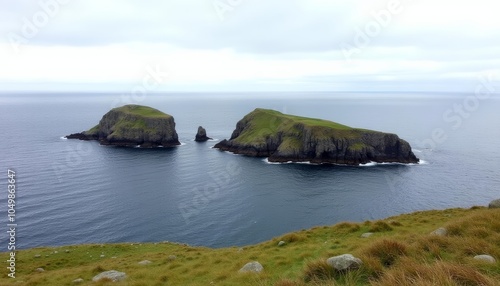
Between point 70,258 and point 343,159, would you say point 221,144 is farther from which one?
point 70,258

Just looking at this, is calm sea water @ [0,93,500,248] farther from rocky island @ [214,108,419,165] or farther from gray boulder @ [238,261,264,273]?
gray boulder @ [238,261,264,273]

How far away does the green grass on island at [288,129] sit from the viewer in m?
120

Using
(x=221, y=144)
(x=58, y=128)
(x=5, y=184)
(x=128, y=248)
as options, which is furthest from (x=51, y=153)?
(x=128, y=248)

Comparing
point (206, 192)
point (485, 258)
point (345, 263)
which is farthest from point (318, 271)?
point (206, 192)

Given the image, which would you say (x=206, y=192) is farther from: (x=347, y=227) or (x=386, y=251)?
(x=386, y=251)

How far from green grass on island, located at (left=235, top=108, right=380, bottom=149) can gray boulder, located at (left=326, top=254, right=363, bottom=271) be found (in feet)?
359

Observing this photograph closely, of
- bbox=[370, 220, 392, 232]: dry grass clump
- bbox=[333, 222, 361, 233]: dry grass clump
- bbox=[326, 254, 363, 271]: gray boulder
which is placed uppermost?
bbox=[326, 254, 363, 271]: gray boulder

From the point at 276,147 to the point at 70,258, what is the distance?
329 ft

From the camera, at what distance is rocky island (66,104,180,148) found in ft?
486

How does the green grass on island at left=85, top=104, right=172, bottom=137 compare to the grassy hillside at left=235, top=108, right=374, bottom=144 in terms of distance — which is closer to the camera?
the grassy hillside at left=235, top=108, right=374, bottom=144

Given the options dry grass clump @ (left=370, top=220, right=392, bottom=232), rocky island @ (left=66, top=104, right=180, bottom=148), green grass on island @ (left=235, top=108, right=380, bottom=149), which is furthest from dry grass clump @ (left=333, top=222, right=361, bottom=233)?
rocky island @ (left=66, top=104, right=180, bottom=148)

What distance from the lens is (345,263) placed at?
457 inches

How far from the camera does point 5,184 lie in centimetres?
7825

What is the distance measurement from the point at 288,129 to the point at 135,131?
7305cm
